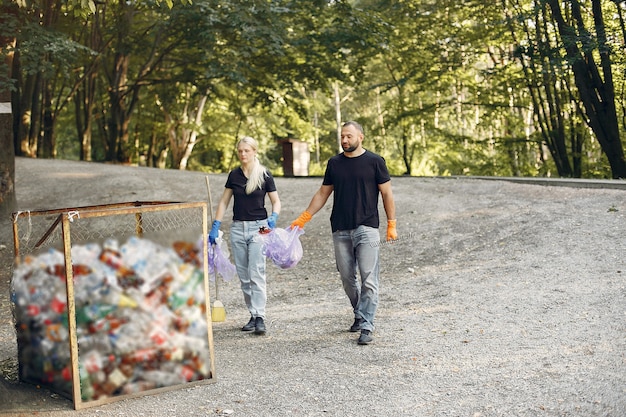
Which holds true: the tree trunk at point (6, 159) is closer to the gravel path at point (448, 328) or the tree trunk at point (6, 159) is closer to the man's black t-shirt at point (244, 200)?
the gravel path at point (448, 328)

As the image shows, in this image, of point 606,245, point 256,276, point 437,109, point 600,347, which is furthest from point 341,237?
point 437,109

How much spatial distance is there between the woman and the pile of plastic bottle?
1575mm

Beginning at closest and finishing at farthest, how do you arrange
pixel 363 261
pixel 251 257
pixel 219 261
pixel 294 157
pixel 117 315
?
pixel 117 315 < pixel 363 261 < pixel 219 261 < pixel 251 257 < pixel 294 157

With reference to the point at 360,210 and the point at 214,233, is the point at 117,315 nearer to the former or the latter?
the point at 214,233

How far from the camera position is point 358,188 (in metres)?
6.97

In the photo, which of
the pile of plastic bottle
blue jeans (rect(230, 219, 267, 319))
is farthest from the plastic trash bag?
the pile of plastic bottle

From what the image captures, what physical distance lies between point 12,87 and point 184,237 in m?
7.40

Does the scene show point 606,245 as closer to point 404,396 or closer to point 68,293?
point 404,396

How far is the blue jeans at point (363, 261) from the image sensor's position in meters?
6.97

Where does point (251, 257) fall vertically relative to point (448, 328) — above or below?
above

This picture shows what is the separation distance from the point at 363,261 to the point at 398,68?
63.5ft

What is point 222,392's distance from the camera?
5582 millimetres

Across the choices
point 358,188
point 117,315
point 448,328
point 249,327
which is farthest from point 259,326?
point 117,315

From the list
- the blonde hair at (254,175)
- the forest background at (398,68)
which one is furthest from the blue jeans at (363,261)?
the forest background at (398,68)
